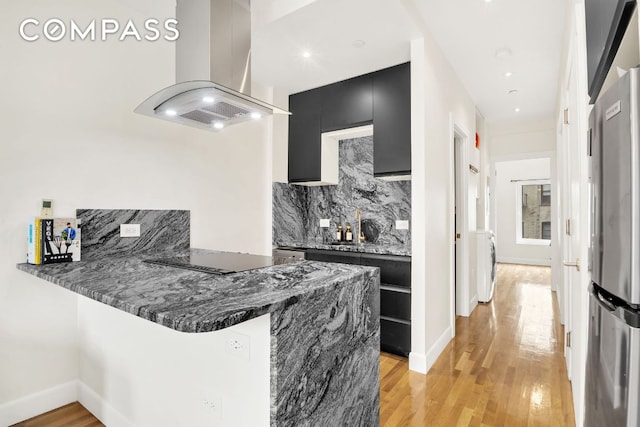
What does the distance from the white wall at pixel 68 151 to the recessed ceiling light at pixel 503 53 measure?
9.01 ft

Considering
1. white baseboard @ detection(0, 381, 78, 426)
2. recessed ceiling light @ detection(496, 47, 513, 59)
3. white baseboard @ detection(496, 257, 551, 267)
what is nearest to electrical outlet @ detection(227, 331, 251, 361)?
white baseboard @ detection(0, 381, 78, 426)

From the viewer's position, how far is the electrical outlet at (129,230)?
2.29 metres

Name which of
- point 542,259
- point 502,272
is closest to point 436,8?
point 502,272

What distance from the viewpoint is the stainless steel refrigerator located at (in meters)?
0.68

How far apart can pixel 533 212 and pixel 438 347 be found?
23.5 ft

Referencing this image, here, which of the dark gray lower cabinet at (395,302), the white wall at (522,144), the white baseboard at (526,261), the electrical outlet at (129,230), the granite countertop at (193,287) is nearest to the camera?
the granite countertop at (193,287)

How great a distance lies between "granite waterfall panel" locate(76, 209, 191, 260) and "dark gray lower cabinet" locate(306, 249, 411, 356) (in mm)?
1567

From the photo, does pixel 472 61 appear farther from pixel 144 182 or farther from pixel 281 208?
pixel 144 182

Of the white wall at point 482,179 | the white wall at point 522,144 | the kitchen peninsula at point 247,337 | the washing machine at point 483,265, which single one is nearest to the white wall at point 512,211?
the white wall at point 522,144

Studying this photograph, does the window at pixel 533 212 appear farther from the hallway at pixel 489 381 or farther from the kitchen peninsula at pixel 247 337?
the kitchen peninsula at pixel 247 337

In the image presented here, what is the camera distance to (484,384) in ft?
7.72

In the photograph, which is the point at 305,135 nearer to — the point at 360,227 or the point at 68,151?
the point at 360,227

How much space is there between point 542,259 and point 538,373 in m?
6.49

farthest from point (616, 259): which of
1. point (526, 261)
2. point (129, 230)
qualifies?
point (526, 261)
